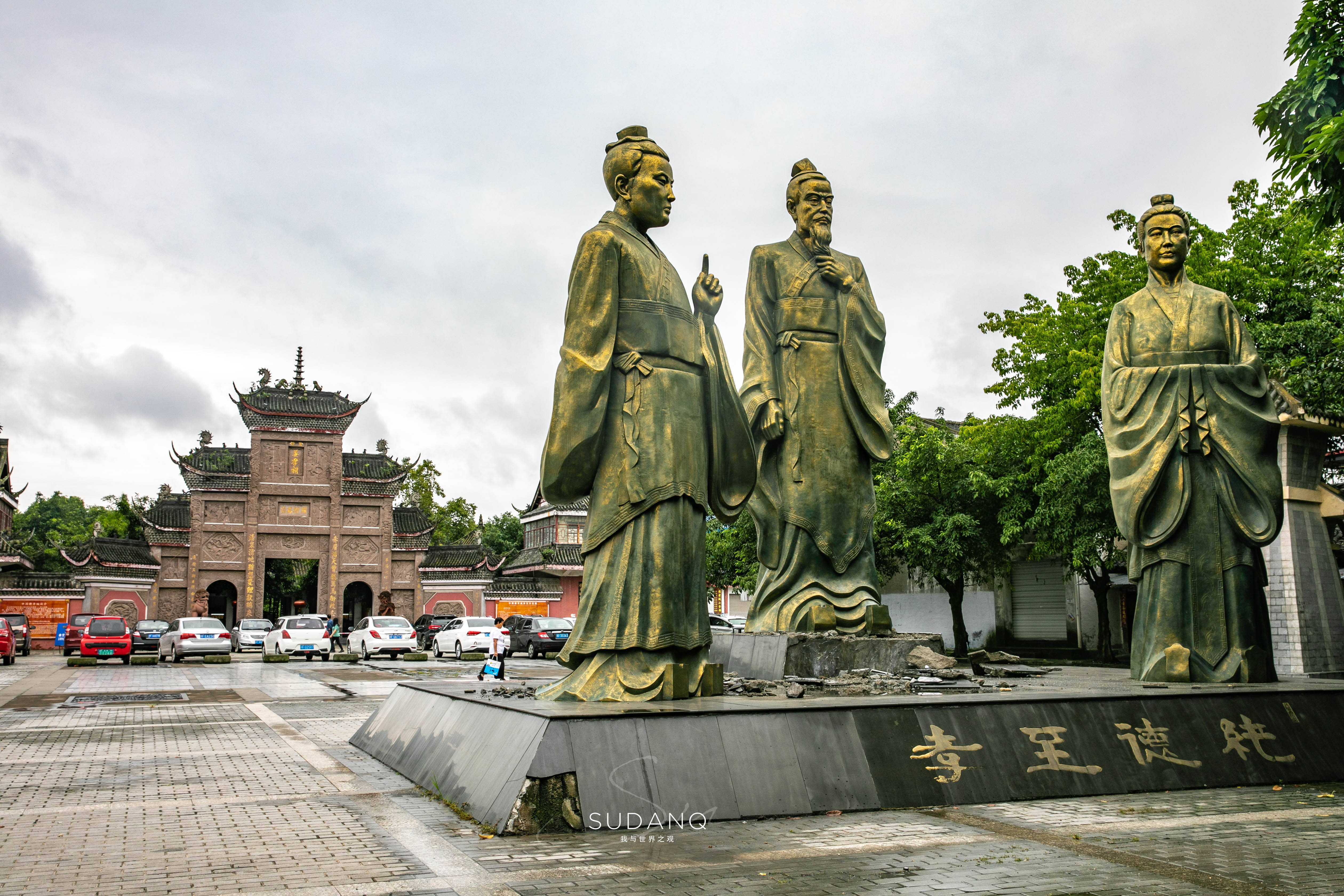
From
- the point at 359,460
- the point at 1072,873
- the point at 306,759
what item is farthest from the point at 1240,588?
the point at 359,460

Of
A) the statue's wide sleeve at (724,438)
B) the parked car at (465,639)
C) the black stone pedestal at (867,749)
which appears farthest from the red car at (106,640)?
the statue's wide sleeve at (724,438)

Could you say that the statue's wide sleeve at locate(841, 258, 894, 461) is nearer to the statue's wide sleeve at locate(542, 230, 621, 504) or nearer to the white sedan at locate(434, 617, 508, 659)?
the statue's wide sleeve at locate(542, 230, 621, 504)

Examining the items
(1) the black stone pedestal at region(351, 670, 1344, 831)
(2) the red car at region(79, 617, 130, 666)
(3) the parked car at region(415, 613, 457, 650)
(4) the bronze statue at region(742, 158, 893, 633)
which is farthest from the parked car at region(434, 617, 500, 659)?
(1) the black stone pedestal at region(351, 670, 1344, 831)

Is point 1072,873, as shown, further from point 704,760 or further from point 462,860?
point 462,860

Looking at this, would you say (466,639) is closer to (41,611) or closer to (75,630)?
(75,630)

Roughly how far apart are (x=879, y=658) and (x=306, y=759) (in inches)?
178

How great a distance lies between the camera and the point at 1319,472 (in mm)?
17375

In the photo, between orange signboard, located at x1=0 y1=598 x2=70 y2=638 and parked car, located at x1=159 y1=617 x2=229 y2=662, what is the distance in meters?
10.1

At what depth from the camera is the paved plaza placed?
405cm

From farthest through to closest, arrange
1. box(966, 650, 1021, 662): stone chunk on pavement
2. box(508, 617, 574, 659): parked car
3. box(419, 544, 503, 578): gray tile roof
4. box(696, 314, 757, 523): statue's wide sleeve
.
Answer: box(419, 544, 503, 578): gray tile roof < box(508, 617, 574, 659): parked car < box(966, 650, 1021, 662): stone chunk on pavement < box(696, 314, 757, 523): statue's wide sleeve

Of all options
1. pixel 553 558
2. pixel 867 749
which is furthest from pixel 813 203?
pixel 553 558

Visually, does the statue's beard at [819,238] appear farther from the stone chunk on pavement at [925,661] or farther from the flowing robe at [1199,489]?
the stone chunk on pavement at [925,661]

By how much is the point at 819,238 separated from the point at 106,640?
2558 cm

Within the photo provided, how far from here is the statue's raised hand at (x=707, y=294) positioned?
667 centimetres
